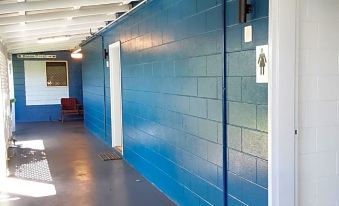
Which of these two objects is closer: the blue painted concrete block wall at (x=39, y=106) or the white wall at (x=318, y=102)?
the white wall at (x=318, y=102)

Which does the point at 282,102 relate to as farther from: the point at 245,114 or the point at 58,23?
the point at 58,23

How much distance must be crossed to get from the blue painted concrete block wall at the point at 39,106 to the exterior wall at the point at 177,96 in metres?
7.53

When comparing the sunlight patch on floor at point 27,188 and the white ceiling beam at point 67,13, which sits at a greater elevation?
the white ceiling beam at point 67,13

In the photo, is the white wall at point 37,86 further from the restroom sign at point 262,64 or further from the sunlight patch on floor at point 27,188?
the restroom sign at point 262,64

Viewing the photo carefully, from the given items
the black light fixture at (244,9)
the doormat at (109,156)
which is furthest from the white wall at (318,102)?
the doormat at (109,156)

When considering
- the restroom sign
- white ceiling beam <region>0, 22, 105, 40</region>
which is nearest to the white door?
white ceiling beam <region>0, 22, 105, 40</region>

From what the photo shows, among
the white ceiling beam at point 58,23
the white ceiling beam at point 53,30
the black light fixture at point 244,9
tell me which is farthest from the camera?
the white ceiling beam at point 53,30

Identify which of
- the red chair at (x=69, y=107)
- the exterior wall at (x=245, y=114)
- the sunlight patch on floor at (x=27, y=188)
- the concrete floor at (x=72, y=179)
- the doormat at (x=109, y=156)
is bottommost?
the sunlight patch on floor at (x=27, y=188)

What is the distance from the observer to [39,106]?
1284 centimetres

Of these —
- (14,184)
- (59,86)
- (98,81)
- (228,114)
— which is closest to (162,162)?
(228,114)

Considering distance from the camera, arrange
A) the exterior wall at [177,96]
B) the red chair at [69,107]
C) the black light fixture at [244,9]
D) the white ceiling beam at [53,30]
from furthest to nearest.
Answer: the red chair at [69,107] < the white ceiling beam at [53,30] < the exterior wall at [177,96] < the black light fixture at [244,9]

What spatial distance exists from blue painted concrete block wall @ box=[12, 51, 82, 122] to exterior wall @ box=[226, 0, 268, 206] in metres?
11.1

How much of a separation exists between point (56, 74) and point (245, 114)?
11415 mm

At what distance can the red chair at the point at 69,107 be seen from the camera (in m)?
12.6
